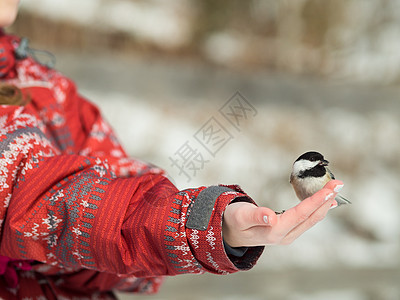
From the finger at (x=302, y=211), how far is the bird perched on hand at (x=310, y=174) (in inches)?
0.6

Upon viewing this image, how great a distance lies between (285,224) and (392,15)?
4.37 feet

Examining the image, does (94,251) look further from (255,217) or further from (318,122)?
(318,122)

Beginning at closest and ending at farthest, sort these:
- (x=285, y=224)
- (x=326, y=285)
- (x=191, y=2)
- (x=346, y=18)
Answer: (x=285, y=224)
(x=326, y=285)
(x=346, y=18)
(x=191, y=2)

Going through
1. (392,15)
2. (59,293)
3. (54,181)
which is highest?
(392,15)

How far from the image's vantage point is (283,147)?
438 millimetres

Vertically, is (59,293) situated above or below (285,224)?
below

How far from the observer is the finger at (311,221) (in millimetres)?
282

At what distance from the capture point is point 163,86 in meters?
1.12

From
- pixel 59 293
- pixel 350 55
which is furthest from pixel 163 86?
pixel 59 293

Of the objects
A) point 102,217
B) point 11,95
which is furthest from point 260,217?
point 11,95

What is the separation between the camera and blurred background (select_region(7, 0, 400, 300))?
45 centimetres

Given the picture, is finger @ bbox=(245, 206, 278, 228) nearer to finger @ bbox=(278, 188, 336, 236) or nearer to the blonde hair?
finger @ bbox=(278, 188, 336, 236)

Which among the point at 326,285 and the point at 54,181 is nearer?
the point at 54,181

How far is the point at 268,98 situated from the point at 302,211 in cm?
34
